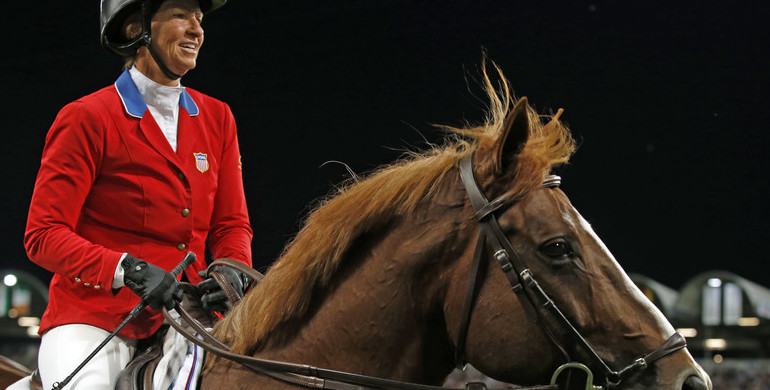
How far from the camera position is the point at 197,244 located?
2271 mm

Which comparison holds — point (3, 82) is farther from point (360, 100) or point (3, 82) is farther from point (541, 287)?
point (541, 287)

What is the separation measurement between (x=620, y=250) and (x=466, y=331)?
14.3 meters

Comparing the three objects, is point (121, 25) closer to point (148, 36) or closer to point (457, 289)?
point (148, 36)

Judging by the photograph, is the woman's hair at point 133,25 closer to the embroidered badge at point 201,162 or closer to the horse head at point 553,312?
the embroidered badge at point 201,162

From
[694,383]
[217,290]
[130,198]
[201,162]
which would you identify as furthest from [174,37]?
[694,383]

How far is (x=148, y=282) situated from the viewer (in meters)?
1.86

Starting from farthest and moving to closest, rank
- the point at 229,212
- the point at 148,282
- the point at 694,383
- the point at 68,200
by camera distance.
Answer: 1. the point at 229,212
2. the point at 68,200
3. the point at 148,282
4. the point at 694,383

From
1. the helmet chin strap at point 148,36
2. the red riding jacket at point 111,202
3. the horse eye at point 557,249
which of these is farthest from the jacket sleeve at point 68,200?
the horse eye at point 557,249

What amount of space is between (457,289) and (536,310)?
0.62ft

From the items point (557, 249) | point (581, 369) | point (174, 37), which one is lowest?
point (581, 369)

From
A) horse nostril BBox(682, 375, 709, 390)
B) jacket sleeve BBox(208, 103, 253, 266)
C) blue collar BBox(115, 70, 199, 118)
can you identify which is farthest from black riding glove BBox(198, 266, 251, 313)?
horse nostril BBox(682, 375, 709, 390)

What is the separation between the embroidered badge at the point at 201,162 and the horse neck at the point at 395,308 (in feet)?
2.49

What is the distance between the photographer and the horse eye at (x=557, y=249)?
5.20ft

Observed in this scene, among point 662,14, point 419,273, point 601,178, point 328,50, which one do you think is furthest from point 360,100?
point 419,273
